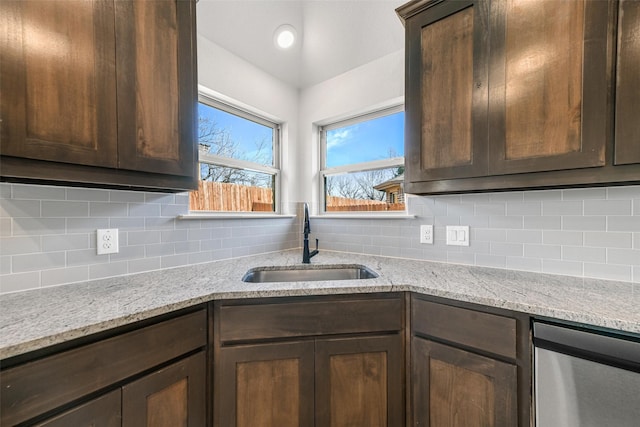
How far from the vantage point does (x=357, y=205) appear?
2209mm

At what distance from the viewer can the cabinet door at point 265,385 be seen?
1120mm

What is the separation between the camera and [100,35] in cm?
100

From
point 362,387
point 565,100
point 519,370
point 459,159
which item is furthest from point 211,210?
point 565,100

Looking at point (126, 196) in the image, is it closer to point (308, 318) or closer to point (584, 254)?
point (308, 318)

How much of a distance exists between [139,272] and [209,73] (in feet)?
4.21

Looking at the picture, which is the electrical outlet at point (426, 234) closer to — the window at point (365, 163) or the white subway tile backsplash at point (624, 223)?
the window at point (365, 163)

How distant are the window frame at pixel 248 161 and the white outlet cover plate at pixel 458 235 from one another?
4.39 ft

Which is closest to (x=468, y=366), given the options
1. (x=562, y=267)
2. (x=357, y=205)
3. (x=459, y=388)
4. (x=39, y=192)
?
(x=459, y=388)

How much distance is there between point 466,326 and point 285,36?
223 cm

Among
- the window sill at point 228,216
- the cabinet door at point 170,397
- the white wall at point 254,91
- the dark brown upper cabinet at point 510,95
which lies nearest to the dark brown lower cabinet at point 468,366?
the dark brown upper cabinet at point 510,95

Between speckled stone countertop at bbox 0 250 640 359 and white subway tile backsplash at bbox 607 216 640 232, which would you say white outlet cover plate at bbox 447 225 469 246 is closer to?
speckled stone countertop at bbox 0 250 640 359

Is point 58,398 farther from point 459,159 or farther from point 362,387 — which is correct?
point 459,159

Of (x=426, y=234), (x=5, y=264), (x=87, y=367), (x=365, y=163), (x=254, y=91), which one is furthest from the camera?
(x=365, y=163)

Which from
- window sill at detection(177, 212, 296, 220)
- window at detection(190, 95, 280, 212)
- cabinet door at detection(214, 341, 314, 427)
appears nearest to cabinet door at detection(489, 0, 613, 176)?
cabinet door at detection(214, 341, 314, 427)
